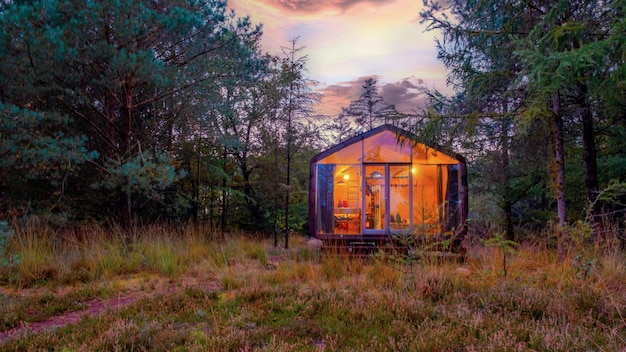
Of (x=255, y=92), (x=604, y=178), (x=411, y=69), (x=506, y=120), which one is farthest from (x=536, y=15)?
(x=255, y=92)

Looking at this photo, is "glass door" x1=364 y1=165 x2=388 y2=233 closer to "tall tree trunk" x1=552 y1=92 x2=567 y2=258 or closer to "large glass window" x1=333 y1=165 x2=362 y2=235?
"large glass window" x1=333 y1=165 x2=362 y2=235

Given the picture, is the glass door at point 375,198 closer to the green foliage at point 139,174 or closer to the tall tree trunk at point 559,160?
the tall tree trunk at point 559,160

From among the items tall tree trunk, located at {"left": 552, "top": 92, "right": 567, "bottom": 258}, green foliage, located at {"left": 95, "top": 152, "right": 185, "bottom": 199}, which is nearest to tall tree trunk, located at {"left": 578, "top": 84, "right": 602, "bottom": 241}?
tall tree trunk, located at {"left": 552, "top": 92, "right": 567, "bottom": 258}

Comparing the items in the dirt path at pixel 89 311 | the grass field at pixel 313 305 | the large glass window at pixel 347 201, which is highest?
the large glass window at pixel 347 201

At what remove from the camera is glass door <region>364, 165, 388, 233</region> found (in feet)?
31.2

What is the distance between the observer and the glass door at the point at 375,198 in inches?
375

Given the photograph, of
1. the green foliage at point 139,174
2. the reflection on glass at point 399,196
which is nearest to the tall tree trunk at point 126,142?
the green foliage at point 139,174

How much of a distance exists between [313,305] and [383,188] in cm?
649

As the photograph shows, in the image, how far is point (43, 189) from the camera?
8.83m

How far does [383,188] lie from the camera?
32.1ft

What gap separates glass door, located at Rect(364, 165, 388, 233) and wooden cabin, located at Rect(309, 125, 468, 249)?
0.08 ft

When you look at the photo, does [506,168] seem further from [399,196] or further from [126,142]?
[126,142]

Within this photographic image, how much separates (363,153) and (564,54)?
4810mm

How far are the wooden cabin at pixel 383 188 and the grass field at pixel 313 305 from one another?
3.10 metres
